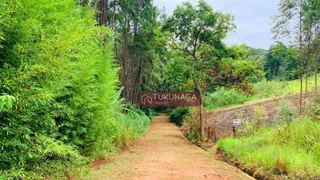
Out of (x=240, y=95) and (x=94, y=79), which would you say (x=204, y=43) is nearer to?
(x=94, y=79)

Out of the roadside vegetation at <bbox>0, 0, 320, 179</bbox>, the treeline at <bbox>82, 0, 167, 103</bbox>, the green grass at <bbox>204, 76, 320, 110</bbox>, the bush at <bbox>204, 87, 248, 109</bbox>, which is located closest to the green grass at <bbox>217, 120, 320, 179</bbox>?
the roadside vegetation at <bbox>0, 0, 320, 179</bbox>

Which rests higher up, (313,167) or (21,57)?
(21,57)

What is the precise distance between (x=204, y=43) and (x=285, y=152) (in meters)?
7.34

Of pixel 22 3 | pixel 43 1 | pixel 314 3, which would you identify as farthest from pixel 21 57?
pixel 314 3

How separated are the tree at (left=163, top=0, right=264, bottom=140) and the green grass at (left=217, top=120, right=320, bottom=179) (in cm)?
469

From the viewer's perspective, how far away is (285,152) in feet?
17.0

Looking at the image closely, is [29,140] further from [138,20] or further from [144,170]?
[138,20]

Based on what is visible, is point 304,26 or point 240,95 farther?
point 240,95

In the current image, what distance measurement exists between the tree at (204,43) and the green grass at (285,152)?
4.69 meters

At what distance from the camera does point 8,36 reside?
2.55 m

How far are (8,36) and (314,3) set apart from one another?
26.6ft

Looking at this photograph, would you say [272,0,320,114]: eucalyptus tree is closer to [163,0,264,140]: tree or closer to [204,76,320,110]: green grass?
[163,0,264,140]: tree

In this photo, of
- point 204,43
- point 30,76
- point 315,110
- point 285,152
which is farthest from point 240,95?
point 30,76

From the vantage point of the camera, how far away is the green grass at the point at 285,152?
4.48 m
